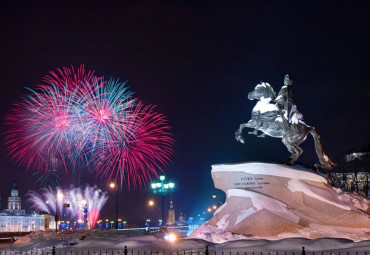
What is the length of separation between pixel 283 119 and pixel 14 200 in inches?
5716

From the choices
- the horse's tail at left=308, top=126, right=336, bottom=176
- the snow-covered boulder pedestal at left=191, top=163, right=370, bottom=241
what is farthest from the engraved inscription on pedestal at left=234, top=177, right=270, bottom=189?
the horse's tail at left=308, top=126, right=336, bottom=176

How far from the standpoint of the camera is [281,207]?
20406 millimetres

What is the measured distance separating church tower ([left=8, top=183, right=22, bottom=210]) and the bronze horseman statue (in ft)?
463

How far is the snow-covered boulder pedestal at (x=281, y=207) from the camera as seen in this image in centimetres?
1973

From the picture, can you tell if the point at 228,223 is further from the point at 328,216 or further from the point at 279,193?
the point at 328,216

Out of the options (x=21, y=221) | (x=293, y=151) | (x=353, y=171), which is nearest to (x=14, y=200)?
(x=21, y=221)

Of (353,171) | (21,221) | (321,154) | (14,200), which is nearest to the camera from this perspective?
(321,154)

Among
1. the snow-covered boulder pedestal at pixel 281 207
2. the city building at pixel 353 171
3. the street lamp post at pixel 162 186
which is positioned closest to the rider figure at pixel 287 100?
the snow-covered boulder pedestal at pixel 281 207

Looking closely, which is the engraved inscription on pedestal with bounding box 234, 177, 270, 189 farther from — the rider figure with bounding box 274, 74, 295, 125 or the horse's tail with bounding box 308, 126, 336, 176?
the horse's tail with bounding box 308, 126, 336, 176

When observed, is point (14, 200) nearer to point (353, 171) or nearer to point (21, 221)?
point (21, 221)

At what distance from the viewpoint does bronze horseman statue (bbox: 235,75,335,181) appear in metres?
22.5

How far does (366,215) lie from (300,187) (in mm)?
2912

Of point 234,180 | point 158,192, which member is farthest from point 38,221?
point 234,180

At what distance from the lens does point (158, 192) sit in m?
30.4
